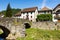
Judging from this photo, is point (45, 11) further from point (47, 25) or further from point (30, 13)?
point (47, 25)

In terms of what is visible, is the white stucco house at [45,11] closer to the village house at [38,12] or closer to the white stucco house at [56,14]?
the village house at [38,12]

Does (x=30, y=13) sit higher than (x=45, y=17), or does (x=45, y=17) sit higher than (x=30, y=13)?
(x=30, y=13)

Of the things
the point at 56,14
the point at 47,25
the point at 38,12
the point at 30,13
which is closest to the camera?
the point at 47,25

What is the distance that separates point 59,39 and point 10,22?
11179 mm

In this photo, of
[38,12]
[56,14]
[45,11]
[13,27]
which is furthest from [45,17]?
[13,27]

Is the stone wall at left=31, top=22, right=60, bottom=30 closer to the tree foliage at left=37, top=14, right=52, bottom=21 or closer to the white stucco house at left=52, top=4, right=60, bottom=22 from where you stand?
the white stucco house at left=52, top=4, right=60, bottom=22

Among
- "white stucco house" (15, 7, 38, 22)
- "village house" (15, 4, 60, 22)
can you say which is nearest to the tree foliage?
"village house" (15, 4, 60, 22)

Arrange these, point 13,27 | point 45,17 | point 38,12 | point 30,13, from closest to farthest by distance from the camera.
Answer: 1. point 13,27
2. point 45,17
3. point 38,12
4. point 30,13

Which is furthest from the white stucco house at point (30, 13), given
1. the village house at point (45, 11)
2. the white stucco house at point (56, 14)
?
the white stucco house at point (56, 14)

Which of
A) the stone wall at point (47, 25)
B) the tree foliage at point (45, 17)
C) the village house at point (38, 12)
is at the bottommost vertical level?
the stone wall at point (47, 25)

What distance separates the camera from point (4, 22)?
38125mm

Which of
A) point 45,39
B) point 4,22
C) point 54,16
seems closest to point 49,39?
point 45,39

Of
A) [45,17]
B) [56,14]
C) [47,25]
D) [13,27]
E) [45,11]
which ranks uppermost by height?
[45,11]

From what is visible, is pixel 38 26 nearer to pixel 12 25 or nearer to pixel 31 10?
pixel 12 25
